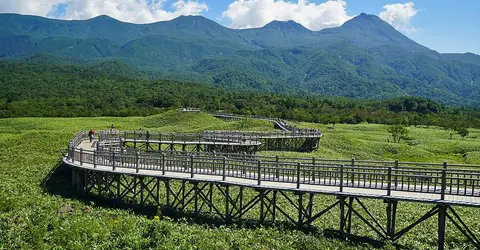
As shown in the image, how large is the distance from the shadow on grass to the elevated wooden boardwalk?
0.44m

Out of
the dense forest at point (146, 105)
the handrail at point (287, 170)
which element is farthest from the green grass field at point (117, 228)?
the dense forest at point (146, 105)

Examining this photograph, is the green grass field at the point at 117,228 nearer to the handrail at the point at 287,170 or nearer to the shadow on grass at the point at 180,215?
the shadow on grass at the point at 180,215

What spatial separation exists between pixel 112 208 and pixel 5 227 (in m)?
7.20

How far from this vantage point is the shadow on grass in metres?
23.1

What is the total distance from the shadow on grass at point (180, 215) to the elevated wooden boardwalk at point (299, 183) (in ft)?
1.45

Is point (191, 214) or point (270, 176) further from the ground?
point (270, 176)

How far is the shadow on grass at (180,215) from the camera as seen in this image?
75.7ft

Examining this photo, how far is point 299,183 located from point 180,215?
7957mm

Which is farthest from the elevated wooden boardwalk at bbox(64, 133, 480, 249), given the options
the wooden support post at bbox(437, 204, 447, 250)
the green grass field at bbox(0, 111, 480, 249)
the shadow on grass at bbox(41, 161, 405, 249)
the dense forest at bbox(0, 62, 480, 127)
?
the dense forest at bbox(0, 62, 480, 127)

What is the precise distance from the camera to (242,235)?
22.5 metres

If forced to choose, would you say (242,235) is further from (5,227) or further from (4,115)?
(4,115)

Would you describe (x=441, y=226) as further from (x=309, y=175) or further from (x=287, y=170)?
(x=287, y=170)

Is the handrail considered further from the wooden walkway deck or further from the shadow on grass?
the shadow on grass

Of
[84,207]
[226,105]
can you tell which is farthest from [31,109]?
[84,207]
